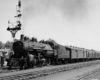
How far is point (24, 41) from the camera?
1548cm

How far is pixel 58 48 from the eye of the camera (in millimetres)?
20234

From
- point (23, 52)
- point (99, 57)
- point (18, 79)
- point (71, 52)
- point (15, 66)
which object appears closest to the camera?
point (18, 79)

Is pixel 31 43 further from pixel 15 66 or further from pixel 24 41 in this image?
pixel 15 66

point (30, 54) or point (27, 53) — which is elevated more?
point (27, 53)

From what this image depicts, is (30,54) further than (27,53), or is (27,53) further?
(30,54)

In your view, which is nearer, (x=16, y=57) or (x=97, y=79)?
(x=97, y=79)

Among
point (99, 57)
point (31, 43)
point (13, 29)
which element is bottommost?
point (99, 57)

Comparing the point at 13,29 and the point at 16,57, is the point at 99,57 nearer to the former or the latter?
the point at 13,29

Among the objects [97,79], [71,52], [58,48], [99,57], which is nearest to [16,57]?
[58,48]

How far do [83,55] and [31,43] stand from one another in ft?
59.2

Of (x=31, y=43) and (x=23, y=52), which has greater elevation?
(x=31, y=43)

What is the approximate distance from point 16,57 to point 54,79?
7.51m

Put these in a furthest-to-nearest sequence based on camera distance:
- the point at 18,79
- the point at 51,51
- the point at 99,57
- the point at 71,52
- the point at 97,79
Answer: the point at 99,57 < the point at 71,52 < the point at 51,51 < the point at 97,79 < the point at 18,79

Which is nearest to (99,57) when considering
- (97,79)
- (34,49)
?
(34,49)
